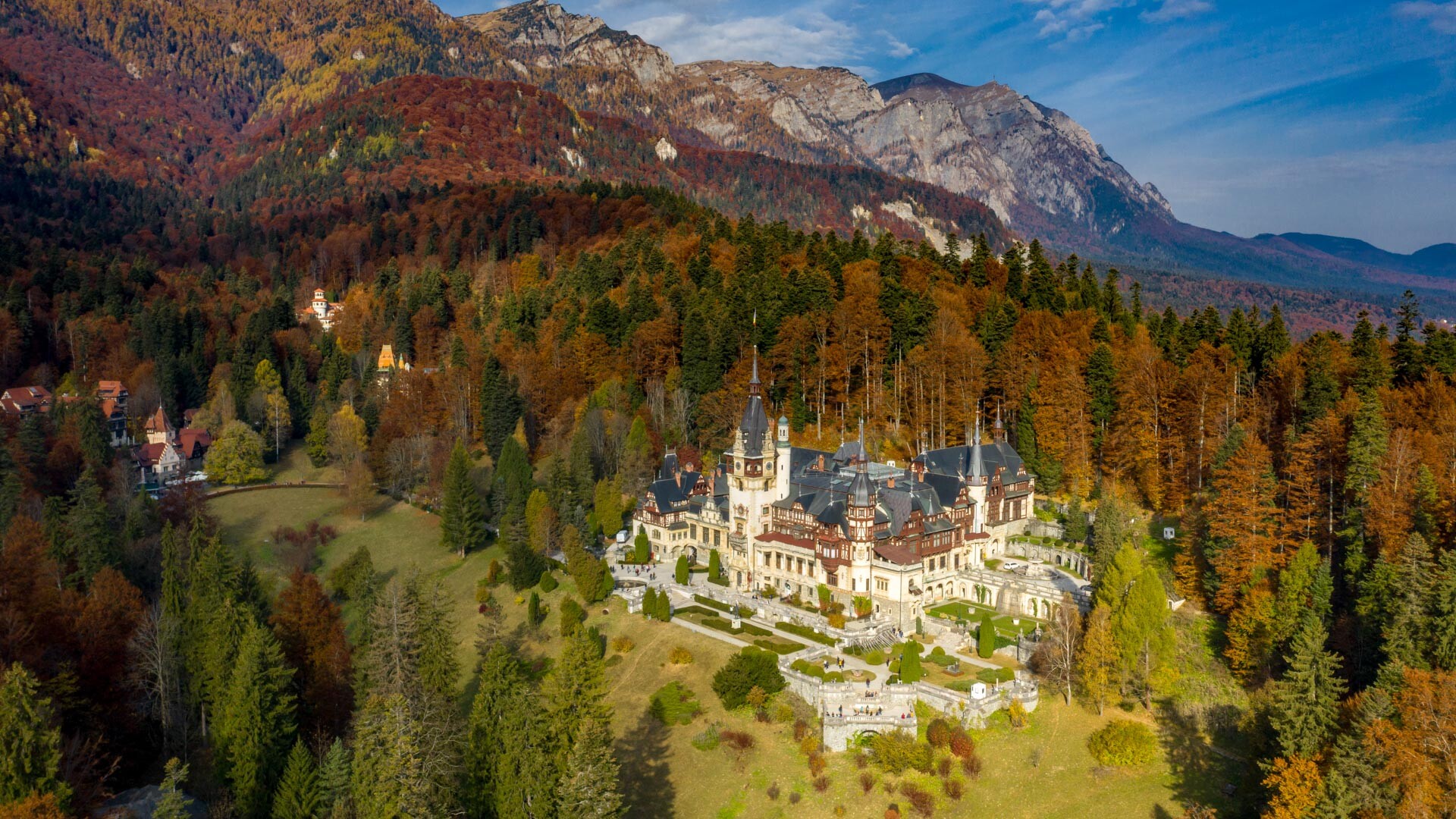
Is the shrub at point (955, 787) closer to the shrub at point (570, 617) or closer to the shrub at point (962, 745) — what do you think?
the shrub at point (962, 745)

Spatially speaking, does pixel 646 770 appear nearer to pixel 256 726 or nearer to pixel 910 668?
pixel 910 668

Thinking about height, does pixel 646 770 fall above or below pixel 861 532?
below

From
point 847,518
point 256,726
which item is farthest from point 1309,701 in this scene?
point 256,726

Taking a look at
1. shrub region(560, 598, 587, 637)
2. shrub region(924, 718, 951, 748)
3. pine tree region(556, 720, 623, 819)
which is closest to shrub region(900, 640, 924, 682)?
shrub region(924, 718, 951, 748)

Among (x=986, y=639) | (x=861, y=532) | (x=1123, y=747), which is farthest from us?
(x=861, y=532)

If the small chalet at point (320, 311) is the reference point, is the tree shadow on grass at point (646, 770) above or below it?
below

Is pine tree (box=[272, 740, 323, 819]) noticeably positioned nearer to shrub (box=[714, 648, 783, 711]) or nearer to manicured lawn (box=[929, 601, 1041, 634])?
shrub (box=[714, 648, 783, 711])

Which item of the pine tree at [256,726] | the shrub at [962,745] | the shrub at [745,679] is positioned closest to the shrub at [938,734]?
the shrub at [962,745]
